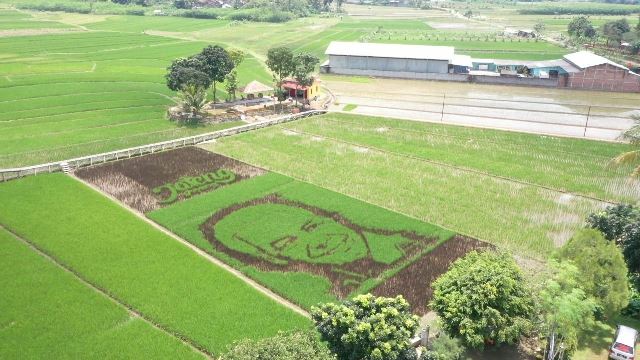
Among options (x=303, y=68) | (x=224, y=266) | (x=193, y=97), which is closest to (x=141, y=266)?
(x=224, y=266)

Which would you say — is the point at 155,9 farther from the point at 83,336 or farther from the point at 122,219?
the point at 83,336

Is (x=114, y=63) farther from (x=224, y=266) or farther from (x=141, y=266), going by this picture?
(x=224, y=266)

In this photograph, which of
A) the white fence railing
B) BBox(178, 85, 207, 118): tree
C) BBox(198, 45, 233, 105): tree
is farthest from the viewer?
BBox(198, 45, 233, 105): tree

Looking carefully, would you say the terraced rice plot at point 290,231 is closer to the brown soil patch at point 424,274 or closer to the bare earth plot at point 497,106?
the brown soil patch at point 424,274

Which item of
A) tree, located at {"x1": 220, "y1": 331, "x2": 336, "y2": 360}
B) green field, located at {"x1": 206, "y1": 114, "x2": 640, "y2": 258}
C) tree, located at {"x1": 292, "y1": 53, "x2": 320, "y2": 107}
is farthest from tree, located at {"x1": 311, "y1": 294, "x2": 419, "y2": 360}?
tree, located at {"x1": 292, "y1": 53, "x2": 320, "y2": 107}

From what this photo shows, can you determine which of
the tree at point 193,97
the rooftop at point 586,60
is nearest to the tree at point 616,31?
the rooftop at point 586,60

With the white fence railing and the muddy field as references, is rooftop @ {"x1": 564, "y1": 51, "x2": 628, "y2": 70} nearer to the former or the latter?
the white fence railing
